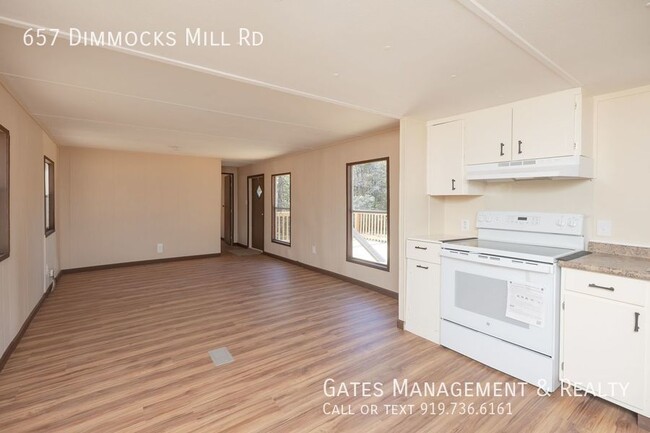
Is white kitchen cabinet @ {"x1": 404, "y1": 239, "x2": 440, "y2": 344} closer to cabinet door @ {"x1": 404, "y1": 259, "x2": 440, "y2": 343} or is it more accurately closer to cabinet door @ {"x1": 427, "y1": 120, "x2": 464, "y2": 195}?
cabinet door @ {"x1": 404, "y1": 259, "x2": 440, "y2": 343}

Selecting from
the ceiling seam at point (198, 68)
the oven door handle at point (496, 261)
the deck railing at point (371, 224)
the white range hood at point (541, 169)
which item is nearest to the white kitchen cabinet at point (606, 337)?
the oven door handle at point (496, 261)

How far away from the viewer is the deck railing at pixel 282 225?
6.98 metres

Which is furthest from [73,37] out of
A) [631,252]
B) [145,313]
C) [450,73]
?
[631,252]

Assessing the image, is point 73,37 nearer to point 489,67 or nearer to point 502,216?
point 489,67

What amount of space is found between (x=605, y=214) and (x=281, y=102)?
9.43 ft

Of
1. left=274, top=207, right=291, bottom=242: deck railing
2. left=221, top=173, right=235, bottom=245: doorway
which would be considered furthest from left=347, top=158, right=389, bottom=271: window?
left=221, top=173, right=235, bottom=245: doorway

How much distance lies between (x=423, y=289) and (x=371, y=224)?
2048 millimetres

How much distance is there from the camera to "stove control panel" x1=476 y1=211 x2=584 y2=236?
2.56 metres

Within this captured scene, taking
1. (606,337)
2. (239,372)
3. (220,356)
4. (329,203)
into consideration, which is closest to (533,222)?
(606,337)

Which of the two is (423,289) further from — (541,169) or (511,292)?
(541,169)

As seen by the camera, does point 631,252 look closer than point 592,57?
No

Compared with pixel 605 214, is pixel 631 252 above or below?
below

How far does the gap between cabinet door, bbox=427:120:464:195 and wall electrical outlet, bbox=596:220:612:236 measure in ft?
3.51

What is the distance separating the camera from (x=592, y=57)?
6.21 ft
